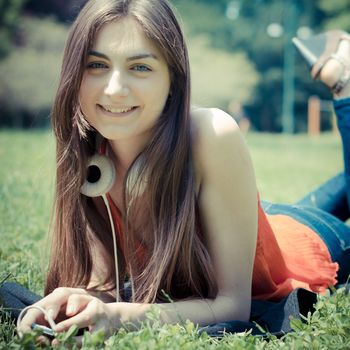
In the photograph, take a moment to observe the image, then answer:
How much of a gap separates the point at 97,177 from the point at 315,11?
36.4 meters

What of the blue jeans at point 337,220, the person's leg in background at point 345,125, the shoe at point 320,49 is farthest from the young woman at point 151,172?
the shoe at point 320,49

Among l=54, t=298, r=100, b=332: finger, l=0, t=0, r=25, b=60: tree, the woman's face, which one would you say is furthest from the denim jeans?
l=0, t=0, r=25, b=60: tree

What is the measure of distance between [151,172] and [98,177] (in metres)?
0.25

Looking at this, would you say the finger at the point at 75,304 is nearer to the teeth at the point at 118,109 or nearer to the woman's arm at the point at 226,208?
the woman's arm at the point at 226,208

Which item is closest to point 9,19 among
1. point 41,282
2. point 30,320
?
point 41,282

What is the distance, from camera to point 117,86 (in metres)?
2.17

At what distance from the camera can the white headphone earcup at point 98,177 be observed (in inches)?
92.4

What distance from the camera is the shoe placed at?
3.60 metres

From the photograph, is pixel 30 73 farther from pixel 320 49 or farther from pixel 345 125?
pixel 345 125

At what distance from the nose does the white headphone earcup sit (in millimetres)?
313

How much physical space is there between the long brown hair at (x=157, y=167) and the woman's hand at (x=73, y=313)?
11.3 inches

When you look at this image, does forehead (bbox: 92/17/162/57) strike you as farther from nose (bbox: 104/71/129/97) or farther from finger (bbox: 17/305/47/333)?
finger (bbox: 17/305/47/333)

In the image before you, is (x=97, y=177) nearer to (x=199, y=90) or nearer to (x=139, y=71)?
(x=139, y=71)

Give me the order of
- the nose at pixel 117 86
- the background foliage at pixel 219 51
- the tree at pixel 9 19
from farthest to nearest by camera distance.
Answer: the tree at pixel 9 19, the background foliage at pixel 219 51, the nose at pixel 117 86
